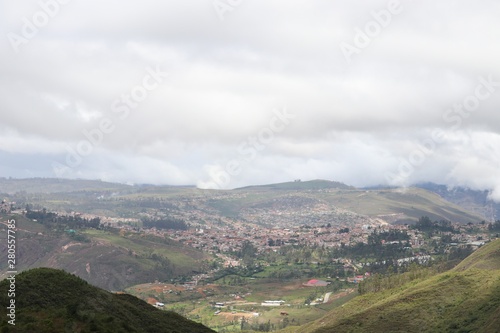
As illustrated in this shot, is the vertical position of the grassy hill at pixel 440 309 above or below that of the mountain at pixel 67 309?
below

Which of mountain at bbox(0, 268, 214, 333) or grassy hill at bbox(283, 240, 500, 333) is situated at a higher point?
mountain at bbox(0, 268, 214, 333)

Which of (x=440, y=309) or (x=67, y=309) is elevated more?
(x=67, y=309)

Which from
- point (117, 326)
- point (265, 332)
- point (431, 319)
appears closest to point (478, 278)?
point (431, 319)

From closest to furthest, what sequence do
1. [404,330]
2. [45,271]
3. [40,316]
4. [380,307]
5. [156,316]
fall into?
1. [40,316]
2. [45,271]
3. [156,316]
4. [404,330]
5. [380,307]

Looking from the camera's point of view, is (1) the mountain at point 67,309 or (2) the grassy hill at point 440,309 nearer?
(1) the mountain at point 67,309

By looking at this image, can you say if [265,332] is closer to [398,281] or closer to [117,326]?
[398,281]

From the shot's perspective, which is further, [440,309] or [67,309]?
[440,309]

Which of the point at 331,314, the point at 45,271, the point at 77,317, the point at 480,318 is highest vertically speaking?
the point at 45,271

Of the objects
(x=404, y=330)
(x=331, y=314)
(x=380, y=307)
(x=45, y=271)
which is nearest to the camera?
(x=45, y=271)
